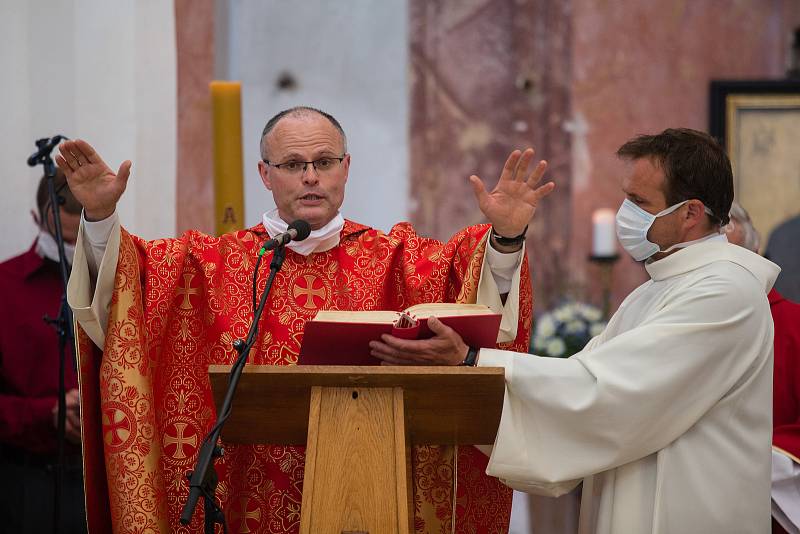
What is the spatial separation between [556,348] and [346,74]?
7.63ft

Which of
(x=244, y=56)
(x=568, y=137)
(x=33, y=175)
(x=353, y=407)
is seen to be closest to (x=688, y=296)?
(x=353, y=407)

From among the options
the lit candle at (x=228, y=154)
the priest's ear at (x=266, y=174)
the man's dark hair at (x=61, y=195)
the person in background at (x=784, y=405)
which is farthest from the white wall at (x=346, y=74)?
the priest's ear at (x=266, y=174)

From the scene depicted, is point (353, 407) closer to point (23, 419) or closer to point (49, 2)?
point (23, 419)

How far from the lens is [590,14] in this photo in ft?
21.8

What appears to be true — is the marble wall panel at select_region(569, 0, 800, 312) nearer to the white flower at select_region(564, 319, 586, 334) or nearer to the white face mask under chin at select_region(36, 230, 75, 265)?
the white flower at select_region(564, 319, 586, 334)

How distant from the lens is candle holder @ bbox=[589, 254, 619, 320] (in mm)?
6446

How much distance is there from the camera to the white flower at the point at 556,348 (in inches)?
Answer: 221

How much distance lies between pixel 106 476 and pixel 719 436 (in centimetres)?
187

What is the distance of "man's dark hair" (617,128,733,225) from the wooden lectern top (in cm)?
83

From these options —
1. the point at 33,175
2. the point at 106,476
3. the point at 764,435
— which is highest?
the point at 33,175

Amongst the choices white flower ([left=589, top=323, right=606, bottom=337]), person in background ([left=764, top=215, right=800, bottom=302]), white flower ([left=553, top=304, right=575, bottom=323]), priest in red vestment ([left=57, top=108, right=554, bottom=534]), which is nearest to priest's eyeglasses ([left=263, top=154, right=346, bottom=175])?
priest in red vestment ([left=57, top=108, right=554, bottom=534])

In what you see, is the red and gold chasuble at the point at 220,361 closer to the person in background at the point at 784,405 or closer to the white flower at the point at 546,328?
the person in background at the point at 784,405

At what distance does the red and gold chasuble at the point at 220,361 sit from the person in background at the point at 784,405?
0.90 m

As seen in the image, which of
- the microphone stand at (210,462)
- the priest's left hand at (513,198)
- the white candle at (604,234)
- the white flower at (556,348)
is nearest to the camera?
the microphone stand at (210,462)
